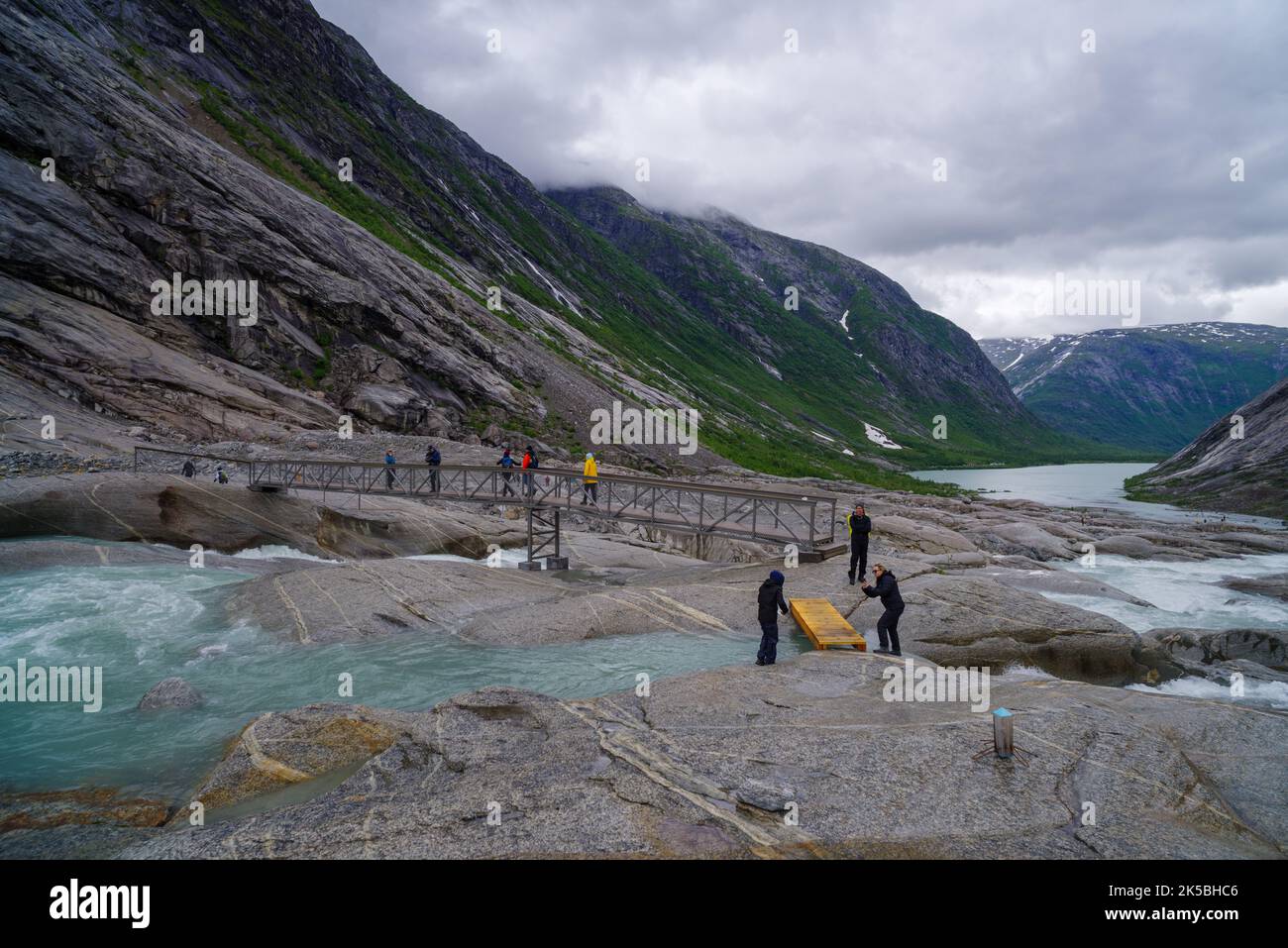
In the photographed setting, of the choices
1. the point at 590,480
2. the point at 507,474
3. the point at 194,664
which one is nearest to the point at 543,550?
the point at 507,474

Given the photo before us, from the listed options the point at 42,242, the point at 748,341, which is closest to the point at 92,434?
the point at 42,242

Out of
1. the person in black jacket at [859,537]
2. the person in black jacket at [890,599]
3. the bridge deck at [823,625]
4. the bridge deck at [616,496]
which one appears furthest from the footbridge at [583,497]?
the person in black jacket at [890,599]

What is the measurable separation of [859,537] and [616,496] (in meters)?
12.5

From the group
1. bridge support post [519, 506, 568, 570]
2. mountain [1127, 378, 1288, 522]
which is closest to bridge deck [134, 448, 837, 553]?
bridge support post [519, 506, 568, 570]

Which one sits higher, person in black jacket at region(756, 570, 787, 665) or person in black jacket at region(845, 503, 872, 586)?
person in black jacket at region(845, 503, 872, 586)

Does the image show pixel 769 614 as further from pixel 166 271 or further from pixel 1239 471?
pixel 1239 471

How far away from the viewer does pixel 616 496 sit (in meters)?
28.2

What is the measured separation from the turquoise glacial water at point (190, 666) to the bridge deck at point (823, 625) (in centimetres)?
73

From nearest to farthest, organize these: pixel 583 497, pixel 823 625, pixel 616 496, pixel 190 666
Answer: pixel 190 666 < pixel 823 625 < pixel 583 497 < pixel 616 496

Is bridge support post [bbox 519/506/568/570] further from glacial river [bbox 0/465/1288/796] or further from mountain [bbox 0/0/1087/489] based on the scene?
mountain [bbox 0/0/1087/489]

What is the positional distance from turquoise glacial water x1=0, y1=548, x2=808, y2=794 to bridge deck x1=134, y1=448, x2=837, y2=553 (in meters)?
4.81

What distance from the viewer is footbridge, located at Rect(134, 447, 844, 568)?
2194 cm
